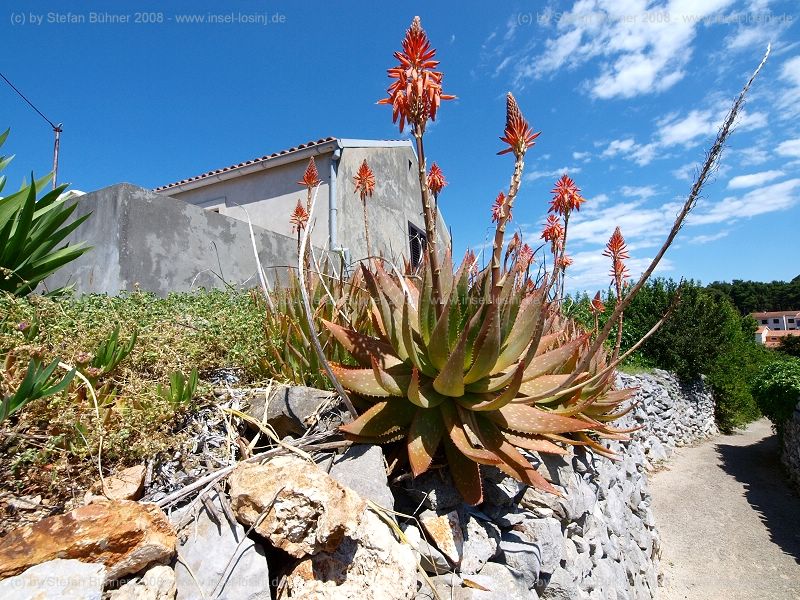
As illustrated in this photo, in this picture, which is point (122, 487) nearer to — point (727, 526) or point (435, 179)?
point (435, 179)

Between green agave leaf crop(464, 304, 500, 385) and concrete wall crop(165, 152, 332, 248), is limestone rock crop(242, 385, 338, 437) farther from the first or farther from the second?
concrete wall crop(165, 152, 332, 248)

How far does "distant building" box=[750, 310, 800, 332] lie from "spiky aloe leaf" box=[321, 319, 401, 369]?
7259cm

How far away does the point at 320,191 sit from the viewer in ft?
32.7

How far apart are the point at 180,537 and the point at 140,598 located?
0.97ft

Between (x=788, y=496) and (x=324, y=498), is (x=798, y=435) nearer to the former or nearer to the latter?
(x=788, y=496)

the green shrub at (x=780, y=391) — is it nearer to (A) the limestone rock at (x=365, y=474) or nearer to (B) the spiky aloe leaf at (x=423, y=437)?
(B) the spiky aloe leaf at (x=423, y=437)

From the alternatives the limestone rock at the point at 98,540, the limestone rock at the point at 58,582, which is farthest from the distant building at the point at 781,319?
the limestone rock at the point at 58,582

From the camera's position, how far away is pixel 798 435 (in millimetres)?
9891

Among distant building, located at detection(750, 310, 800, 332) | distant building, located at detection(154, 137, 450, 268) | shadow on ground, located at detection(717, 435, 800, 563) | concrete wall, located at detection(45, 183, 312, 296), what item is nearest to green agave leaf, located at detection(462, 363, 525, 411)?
concrete wall, located at detection(45, 183, 312, 296)

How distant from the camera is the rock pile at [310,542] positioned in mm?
1173

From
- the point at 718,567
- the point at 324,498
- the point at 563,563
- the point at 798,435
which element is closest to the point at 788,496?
the point at 798,435

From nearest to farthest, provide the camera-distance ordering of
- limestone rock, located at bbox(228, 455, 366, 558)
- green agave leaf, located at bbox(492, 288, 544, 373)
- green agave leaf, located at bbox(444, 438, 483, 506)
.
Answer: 1. limestone rock, located at bbox(228, 455, 366, 558)
2. green agave leaf, located at bbox(444, 438, 483, 506)
3. green agave leaf, located at bbox(492, 288, 544, 373)

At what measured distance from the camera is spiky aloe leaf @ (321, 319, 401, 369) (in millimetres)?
2068

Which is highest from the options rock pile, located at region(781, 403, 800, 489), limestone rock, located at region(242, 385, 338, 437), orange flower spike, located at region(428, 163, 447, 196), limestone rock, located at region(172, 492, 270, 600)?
orange flower spike, located at region(428, 163, 447, 196)
